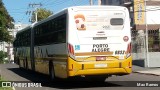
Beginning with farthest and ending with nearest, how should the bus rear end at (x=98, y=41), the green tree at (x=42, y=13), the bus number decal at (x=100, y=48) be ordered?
the green tree at (x=42, y=13) < the bus number decal at (x=100, y=48) < the bus rear end at (x=98, y=41)

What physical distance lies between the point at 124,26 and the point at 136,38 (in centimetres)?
1697

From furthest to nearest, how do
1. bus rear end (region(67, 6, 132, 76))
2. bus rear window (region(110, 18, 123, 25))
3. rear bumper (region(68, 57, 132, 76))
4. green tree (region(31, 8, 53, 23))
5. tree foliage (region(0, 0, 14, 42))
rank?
green tree (region(31, 8, 53, 23))
tree foliage (region(0, 0, 14, 42))
bus rear window (region(110, 18, 123, 25))
bus rear end (region(67, 6, 132, 76))
rear bumper (region(68, 57, 132, 76))

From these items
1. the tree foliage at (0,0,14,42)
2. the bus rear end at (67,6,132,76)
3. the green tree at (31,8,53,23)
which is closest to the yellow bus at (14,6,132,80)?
the bus rear end at (67,6,132,76)

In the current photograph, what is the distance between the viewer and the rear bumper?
57.2 feet

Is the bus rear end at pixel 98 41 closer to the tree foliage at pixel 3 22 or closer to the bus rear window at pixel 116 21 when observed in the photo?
the bus rear window at pixel 116 21

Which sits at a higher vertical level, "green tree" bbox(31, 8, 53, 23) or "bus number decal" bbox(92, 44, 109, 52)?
"green tree" bbox(31, 8, 53, 23)

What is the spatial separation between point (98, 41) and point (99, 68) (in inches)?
45.0

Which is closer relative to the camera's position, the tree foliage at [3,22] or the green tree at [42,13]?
the tree foliage at [3,22]

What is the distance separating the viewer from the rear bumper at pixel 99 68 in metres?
17.4

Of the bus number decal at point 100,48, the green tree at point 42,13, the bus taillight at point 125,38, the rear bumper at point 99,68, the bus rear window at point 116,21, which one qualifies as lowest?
the rear bumper at point 99,68

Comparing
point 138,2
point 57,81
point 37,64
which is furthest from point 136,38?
point 138,2

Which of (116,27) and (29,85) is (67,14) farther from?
(29,85)

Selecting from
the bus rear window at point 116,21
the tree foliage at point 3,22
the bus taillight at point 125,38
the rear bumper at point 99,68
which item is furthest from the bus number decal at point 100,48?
the tree foliage at point 3,22

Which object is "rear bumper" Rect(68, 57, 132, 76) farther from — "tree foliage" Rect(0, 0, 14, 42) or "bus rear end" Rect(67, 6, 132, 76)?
"tree foliage" Rect(0, 0, 14, 42)
